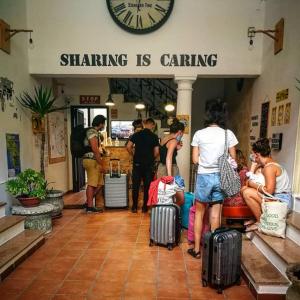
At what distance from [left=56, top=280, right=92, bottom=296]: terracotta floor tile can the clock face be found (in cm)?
361

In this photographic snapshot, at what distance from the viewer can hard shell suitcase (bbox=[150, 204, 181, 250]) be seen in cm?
274

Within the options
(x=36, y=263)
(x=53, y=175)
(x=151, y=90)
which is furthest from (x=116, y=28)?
(x=151, y=90)

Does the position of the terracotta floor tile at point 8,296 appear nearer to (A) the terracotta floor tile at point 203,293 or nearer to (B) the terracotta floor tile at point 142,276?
(B) the terracotta floor tile at point 142,276

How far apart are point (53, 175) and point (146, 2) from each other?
12.4ft

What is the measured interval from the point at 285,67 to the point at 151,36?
2.08 meters

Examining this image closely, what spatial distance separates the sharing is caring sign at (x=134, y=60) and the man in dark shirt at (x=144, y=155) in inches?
39.9

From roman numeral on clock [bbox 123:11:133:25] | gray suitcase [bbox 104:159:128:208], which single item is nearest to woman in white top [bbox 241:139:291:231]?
gray suitcase [bbox 104:159:128:208]

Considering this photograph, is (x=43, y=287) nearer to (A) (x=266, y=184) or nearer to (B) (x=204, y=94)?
(A) (x=266, y=184)

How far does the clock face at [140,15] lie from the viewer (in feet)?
12.8

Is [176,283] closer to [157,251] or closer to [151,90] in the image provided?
[157,251]

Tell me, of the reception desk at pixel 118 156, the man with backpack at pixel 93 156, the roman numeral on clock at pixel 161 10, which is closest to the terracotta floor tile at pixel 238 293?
the man with backpack at pixel 93 156

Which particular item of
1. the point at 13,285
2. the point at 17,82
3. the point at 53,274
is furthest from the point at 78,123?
the point at 13,285

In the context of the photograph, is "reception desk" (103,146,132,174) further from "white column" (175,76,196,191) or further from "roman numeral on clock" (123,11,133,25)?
"roman numeral on clock" (123,11,133,25)

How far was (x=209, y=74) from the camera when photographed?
4016mm
